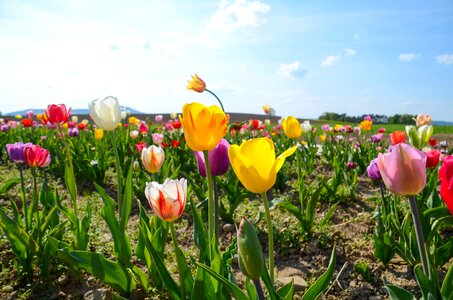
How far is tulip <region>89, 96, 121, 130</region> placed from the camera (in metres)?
1.95

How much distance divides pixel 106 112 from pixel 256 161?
1138mm

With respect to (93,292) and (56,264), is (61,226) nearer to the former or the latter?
(56,264)

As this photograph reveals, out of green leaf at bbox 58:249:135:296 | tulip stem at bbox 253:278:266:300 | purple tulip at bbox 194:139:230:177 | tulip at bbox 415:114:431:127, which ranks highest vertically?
tulip at bbox 415:114:431:127

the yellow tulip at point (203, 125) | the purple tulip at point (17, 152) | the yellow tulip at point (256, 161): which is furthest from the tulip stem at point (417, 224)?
the purple tulip at point (17, 152)

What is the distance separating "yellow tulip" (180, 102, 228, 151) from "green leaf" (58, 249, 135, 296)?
801 mm

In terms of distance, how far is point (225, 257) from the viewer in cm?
159

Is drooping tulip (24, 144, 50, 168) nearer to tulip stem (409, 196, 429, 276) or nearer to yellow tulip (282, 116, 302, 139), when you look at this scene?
yellow tulip (282, 116, 302, 139)

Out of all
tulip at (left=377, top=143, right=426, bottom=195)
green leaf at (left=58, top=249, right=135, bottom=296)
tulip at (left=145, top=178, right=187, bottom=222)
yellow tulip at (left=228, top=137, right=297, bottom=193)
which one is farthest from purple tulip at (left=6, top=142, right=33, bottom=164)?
tulip at (left=377, top=143, right=426, bottom=195)

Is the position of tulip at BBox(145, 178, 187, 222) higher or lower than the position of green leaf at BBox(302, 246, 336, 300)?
higher

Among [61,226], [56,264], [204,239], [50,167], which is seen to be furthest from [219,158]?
[50,167]

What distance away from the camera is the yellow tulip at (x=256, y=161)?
110 cm

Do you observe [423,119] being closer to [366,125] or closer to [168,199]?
[366,125]

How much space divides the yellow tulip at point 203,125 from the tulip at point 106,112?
0.80m

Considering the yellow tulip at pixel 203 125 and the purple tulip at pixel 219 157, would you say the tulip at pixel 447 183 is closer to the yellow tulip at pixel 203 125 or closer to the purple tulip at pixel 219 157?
the yellow tulip at pixel 203 125
